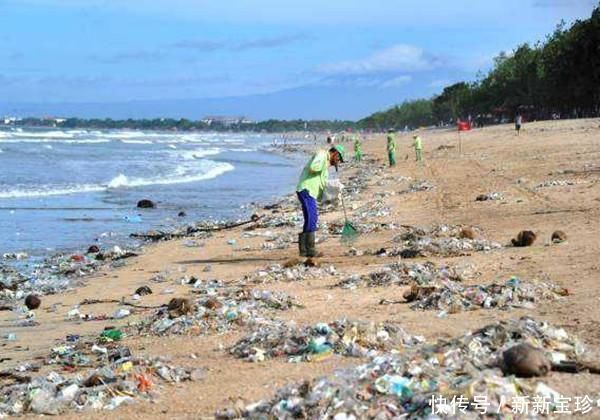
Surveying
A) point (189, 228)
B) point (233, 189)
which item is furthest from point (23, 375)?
point (233, 189)

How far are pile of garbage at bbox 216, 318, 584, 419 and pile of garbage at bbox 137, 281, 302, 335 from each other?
2.39 m

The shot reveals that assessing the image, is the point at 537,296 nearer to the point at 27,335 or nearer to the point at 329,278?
the point at 329,278

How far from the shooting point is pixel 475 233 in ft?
41.5

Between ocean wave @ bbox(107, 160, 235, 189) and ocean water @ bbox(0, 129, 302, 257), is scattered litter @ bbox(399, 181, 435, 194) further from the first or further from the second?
ocean wave @ bbox(107, 160, 235, 189)

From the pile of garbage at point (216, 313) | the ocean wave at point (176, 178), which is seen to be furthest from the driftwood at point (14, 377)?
the ocean wave at point (176, 178)

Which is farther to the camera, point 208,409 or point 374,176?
point 374,176

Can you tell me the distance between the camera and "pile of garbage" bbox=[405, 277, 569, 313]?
7.32 m

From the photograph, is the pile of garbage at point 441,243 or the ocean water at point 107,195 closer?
the pile of garbage at point 441,243

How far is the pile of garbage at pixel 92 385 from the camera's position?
5.64 meters

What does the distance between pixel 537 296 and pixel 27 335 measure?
18.4 feet

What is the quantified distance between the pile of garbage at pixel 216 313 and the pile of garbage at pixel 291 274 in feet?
4.11

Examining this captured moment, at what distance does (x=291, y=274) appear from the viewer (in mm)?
10367

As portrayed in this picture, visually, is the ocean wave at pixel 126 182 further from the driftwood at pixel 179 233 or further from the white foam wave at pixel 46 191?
the driftwood at pixel 179 233

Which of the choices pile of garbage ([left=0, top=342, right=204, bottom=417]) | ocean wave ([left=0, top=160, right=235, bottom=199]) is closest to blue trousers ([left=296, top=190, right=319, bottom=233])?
pile of garbage ([left=0, top=342, right=204, bottom=417])
